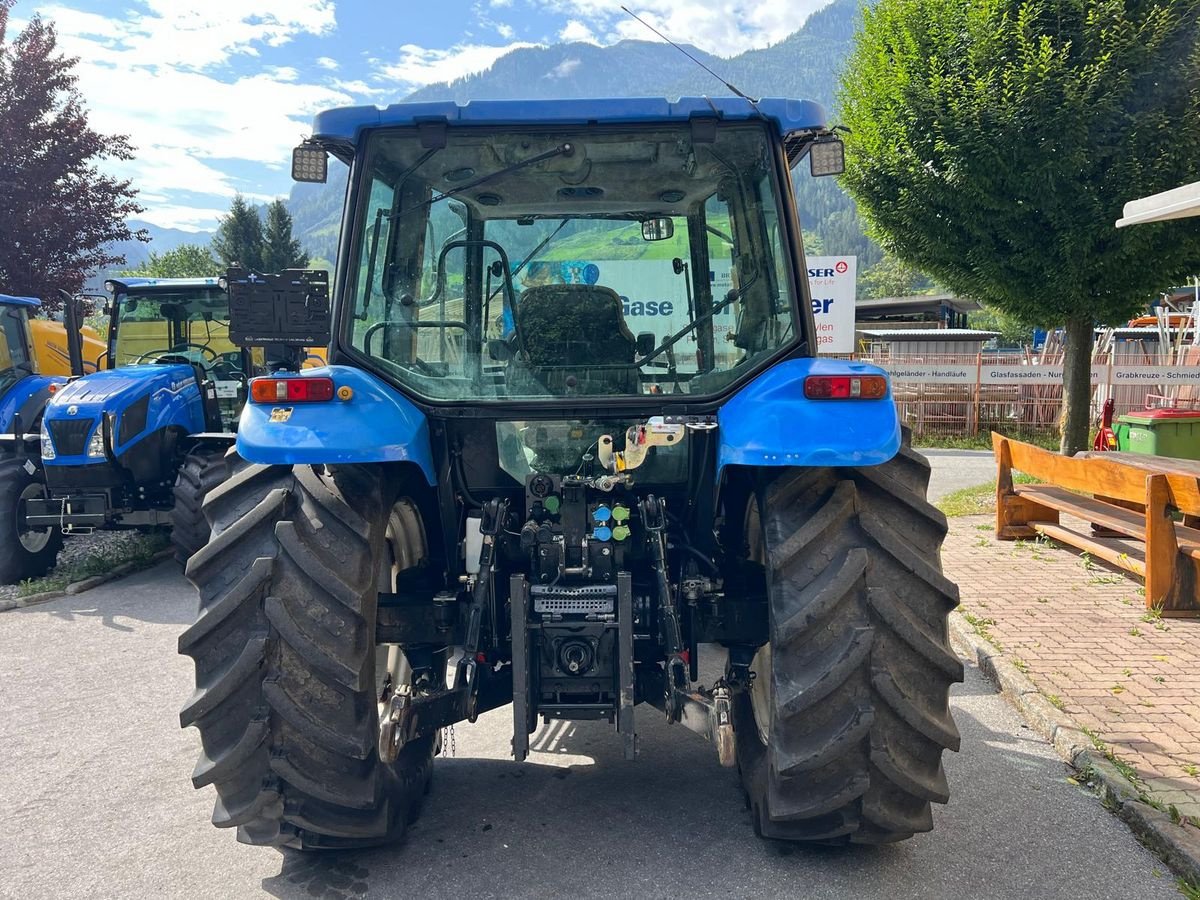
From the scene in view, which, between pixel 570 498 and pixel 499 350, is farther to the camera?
pixel 499 350

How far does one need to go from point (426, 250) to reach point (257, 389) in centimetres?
88

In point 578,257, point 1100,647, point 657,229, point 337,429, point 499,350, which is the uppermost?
point 657,229

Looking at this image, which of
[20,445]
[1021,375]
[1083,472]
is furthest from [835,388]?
[1021,375]

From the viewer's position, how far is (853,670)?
2.77 m

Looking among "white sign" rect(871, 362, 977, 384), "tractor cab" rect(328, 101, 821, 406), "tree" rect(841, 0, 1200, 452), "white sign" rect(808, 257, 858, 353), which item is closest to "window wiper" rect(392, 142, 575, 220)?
"tractor cab" rect(328, 101, 821, 406)

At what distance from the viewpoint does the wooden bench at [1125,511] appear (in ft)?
19.8

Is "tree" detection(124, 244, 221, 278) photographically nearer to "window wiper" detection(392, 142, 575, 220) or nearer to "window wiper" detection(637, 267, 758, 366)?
"window wiper" detection(392, 142, 575, 220)

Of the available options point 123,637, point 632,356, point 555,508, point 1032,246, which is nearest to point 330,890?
point 555,508

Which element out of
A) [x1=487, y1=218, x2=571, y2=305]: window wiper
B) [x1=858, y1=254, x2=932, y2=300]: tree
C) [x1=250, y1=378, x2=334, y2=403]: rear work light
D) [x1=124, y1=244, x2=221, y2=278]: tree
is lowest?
[x1=250, y1=378, x2=334, y2=403]: rear work light

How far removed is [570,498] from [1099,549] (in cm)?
569

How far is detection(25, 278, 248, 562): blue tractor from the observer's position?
301 inches

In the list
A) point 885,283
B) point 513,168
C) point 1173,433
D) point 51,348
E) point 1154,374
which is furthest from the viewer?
point 885,283

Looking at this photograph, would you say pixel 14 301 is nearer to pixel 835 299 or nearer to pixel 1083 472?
pixel 835 299

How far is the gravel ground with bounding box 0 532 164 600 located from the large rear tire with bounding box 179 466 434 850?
5962 millimetres
